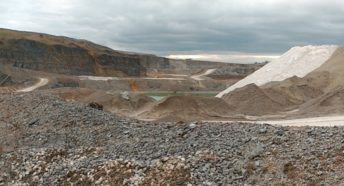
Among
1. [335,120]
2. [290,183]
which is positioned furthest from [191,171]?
[335,120]

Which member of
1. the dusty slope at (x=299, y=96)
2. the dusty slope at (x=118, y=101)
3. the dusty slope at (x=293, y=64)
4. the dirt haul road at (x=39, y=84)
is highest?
the dusty slope at (x=293, y=64)

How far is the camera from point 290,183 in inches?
398

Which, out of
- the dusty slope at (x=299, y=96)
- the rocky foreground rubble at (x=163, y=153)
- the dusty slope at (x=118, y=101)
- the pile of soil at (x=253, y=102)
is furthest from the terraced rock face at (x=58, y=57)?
the rocky foreground rubble at (x=163, y=153)

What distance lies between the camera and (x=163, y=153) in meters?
12.3

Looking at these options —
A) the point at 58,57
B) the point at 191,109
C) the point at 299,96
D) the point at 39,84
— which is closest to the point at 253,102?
the point at 191,109

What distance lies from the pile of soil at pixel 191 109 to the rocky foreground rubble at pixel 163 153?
56.5 ft

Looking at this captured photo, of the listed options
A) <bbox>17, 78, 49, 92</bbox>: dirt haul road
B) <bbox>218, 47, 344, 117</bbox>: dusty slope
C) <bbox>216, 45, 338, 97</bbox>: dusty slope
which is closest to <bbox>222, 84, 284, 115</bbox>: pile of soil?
<bbox>218, 47, 344, 117</bbox>: dusty slope

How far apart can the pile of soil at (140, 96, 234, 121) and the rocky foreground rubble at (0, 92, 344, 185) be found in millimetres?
17215

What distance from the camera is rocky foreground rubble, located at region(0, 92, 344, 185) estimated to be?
421 inches

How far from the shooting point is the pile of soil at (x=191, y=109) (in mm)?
33438

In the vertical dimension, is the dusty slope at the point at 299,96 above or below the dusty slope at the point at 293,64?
below

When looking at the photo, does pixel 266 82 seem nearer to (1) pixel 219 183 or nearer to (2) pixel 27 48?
(1) pixel 219 183

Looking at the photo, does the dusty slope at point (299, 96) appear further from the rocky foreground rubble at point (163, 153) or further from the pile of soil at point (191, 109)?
the rocky foreground rubble at point (163, 153)

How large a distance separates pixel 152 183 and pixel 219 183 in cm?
147
